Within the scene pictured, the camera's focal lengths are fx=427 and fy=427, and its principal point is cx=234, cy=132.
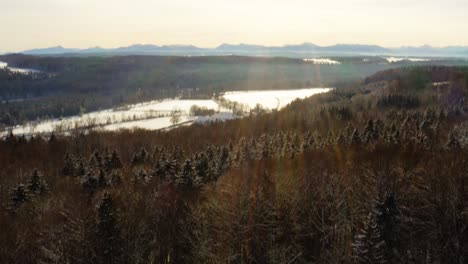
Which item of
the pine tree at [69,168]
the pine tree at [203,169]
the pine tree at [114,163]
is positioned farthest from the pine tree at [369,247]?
the pine tree at [69,168]

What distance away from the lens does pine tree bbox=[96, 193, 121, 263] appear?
2534 centimetres

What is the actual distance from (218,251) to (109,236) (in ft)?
21.8

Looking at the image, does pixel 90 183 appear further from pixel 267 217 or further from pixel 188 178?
pixel 267 217

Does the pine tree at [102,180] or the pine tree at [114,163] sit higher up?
the pine tree at [102,180]

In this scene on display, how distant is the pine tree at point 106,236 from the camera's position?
83.1ft

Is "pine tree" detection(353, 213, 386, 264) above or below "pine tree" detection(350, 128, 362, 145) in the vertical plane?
above

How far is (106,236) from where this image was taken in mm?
25688

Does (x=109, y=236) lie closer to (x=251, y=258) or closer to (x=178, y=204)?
(x=251, y=258)

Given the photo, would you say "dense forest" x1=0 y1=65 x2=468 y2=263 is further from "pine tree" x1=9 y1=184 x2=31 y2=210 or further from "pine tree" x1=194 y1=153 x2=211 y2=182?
"pine tree" x1=194 y1=153 x2=211 y2=182

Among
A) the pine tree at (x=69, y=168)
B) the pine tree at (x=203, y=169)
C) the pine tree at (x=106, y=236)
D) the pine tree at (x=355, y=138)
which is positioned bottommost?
the pine tree at (x=69, y=168)

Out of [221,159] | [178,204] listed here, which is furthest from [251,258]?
[221,159]

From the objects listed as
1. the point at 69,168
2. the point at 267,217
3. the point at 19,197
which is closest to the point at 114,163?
the point at 69,168

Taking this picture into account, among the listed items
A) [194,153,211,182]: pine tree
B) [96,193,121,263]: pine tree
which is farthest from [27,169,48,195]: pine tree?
[96,193,121,263]: pine tree

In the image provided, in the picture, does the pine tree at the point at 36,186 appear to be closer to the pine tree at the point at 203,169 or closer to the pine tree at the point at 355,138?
the pine tree at the point at 203,169
